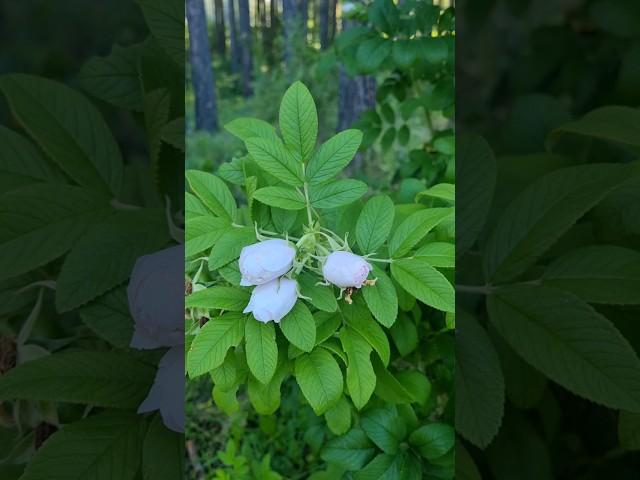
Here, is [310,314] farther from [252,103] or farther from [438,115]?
[438,115]

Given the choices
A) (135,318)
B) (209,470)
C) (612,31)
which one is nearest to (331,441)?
(209,470)

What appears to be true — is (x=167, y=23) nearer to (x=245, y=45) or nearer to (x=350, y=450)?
(x=245, y=45)

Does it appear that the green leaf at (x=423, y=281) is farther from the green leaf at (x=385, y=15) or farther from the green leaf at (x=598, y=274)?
the green leaf at (x=385, y=15)

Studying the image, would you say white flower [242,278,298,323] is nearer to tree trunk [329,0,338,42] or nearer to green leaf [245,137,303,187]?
green leaf [245,137,303,187]

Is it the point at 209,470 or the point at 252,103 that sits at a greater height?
the point at 252,103

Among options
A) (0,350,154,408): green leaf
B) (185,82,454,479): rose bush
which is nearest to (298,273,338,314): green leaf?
(185,82,454,479): rose bush

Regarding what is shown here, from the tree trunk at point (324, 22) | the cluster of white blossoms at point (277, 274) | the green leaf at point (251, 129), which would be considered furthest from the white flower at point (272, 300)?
the tree trunk at point (324, 22)
